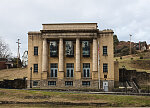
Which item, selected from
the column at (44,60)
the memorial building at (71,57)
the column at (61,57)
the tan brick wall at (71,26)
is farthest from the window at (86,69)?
the column at (44,60)

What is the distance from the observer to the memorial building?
45562 mm

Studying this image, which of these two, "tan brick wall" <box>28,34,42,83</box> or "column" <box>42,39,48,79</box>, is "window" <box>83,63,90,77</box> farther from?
"tan brick wall" <box>28,34,42,83</box>

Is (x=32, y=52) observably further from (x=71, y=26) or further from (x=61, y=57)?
(x=71, y=26)

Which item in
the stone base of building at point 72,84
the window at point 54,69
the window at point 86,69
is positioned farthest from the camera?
the window at point 54,69

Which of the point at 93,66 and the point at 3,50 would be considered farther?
the point at 3,50

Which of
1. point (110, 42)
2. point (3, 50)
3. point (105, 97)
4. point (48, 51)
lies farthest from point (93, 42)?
point (3, 50)

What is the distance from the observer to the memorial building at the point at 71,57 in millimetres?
45562

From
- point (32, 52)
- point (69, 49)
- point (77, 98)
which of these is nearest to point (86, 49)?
point (69, 49)

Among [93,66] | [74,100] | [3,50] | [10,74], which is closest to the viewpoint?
[74,100]

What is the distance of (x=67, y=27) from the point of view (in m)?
47.6

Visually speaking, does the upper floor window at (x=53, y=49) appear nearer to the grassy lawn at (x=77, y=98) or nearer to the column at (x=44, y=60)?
the column at (x=44, y=60)

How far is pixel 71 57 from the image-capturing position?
47625mm

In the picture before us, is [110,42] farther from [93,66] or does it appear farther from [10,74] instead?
[10,74]

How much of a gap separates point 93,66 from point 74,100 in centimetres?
1697
